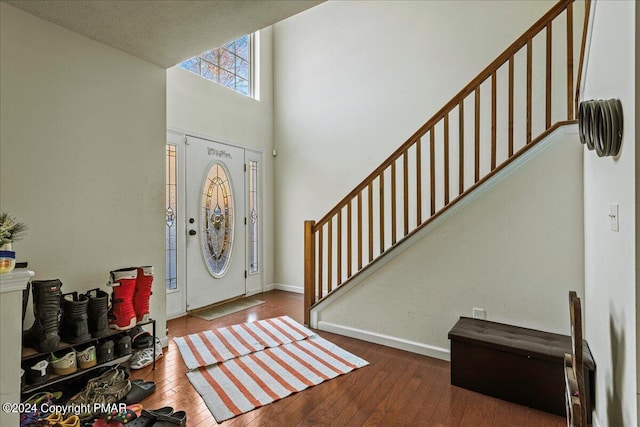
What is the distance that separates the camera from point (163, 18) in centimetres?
213

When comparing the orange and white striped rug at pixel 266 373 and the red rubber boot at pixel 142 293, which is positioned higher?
the red rubber boot at pixel 142 293

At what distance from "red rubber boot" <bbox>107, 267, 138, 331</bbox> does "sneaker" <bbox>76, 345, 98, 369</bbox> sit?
21 cm

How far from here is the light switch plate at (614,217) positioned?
129 cm

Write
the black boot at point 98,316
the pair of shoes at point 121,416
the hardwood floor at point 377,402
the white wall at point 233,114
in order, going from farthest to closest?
the white wall at point 233,114, the black boot at point 98,316, the hardwood floor at point 377,402, the pair of shoes at point 121,416

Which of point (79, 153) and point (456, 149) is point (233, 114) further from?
point (456, 149)

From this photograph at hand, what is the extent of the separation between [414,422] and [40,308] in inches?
91.3

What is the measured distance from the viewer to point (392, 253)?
288cm

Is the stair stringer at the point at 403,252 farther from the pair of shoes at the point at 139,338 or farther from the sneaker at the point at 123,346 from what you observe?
the sneaker at the point at 123,346

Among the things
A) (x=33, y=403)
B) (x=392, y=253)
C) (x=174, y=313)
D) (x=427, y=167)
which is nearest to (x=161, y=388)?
(x=33, y=403)

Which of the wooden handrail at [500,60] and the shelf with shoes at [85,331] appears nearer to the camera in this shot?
the shelf with shoes at [85,331]

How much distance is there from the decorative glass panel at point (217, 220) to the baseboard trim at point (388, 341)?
1.68 metres

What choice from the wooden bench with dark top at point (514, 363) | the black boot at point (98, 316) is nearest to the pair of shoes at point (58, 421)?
the black boot at point (98, 316)

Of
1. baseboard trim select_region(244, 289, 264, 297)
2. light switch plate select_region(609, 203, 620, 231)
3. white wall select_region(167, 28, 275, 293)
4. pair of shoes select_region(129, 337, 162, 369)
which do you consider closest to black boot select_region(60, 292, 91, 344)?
pair of shoes select_region(129, 337, 162, 369)

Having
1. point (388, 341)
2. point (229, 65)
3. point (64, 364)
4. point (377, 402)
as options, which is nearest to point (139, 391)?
point (64, 364)
